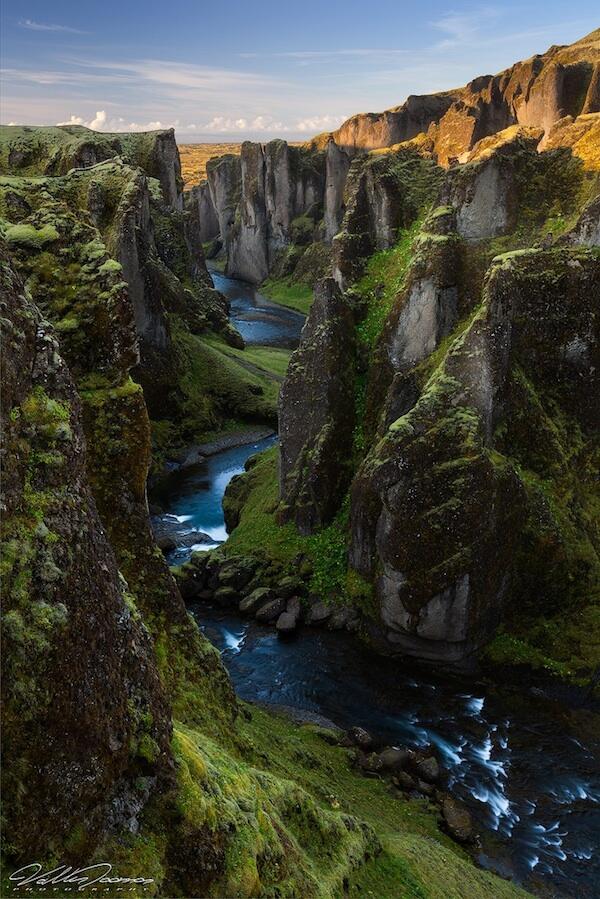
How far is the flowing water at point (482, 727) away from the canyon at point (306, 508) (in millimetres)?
860

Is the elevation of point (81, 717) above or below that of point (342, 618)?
above

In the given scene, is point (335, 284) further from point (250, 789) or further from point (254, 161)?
point (254, 161)

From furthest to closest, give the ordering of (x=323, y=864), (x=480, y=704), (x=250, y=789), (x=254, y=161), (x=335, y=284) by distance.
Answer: (x=254, y=161) → (x=335, y=284) → (x=480, y=704) → (x=323, y=864) → (x=250, y=789)

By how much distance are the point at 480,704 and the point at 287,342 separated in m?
74.2

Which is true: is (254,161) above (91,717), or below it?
above

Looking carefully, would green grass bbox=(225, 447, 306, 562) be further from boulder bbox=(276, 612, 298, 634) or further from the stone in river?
the stone in river

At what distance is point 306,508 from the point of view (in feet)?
120

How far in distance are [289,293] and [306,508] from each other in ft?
300

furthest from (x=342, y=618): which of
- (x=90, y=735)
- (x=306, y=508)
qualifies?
(x=90, y=735)

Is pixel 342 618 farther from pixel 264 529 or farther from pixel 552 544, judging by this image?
pixel 552 544

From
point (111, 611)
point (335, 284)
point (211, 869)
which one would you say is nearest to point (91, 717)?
point (111, 611)

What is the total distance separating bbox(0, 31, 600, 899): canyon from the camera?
30.1 feet

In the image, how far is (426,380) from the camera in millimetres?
32750

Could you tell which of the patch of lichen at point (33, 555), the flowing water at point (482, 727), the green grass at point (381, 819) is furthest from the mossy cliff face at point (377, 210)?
the patch of lichen at point (33, 555)
